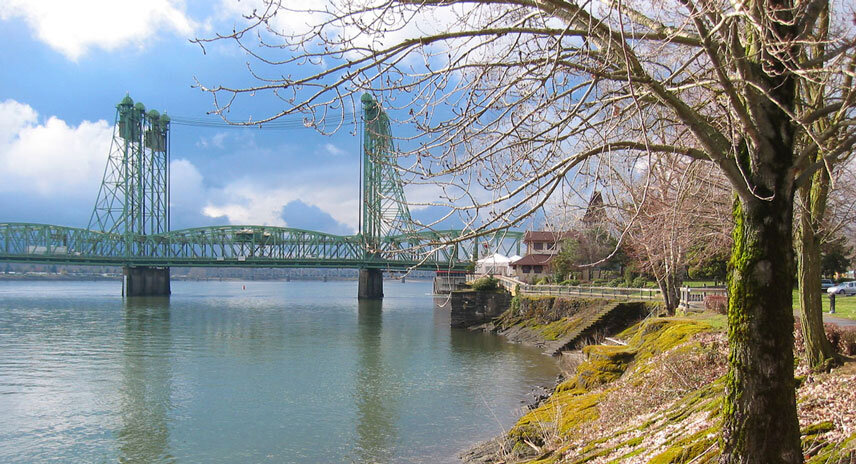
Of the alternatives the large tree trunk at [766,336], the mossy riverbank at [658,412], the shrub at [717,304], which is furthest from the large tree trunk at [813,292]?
the shrub at [717,304]

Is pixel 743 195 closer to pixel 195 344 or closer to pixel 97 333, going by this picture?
pixel 195 344

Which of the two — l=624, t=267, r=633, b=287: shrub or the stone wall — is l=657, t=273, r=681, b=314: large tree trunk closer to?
l=624, t=267, r=633, b=287: shrub

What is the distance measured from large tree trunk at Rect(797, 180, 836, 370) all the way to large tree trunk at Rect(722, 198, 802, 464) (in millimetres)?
4117

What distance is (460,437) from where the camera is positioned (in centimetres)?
1698

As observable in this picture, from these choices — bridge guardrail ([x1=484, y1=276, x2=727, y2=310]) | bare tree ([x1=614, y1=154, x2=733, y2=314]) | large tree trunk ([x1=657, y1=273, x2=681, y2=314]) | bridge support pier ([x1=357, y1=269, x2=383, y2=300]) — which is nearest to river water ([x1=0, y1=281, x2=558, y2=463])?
large tree trunk ([x1=657, y1=273, x2=681, y2=314])

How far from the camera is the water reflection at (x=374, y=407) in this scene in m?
16.3

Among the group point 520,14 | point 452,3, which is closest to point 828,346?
point 520,14

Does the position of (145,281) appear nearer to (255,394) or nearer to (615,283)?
(615,283)

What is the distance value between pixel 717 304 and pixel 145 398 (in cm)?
1950

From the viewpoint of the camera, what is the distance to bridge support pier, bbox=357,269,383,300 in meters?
93.2

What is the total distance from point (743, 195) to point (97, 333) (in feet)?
146

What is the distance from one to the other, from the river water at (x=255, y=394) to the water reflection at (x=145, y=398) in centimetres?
5

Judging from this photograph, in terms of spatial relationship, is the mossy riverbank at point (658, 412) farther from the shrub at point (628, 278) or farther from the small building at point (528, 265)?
the small building at point (528, 265)

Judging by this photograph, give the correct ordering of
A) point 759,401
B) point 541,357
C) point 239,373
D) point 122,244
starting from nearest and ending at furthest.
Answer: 1. point 759,401
2. point 239,373
3. point 541,357
4. point 122,244
